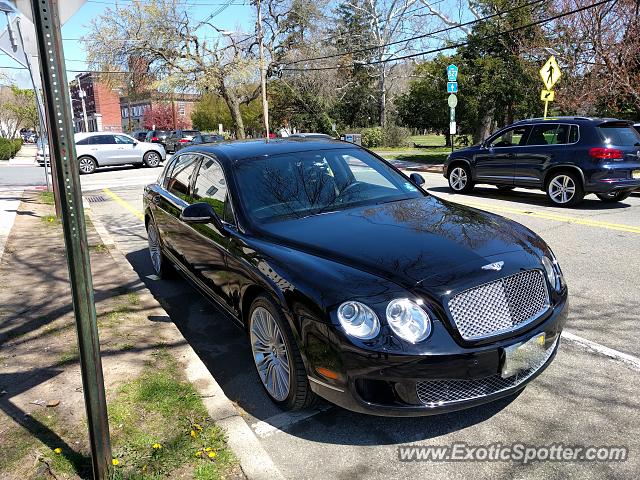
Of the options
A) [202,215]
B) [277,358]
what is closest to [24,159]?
[202,215]

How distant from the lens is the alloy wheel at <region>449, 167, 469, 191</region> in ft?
40.0

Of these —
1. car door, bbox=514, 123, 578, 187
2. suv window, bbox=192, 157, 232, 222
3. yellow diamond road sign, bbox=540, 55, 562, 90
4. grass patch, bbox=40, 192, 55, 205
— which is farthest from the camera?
yellow diamond road sign, bbox=540, 55, 562, 90

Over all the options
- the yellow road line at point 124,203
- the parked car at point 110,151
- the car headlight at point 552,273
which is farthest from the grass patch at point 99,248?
the parked car at point 110,151

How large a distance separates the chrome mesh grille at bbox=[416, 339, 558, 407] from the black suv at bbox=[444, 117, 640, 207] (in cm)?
812

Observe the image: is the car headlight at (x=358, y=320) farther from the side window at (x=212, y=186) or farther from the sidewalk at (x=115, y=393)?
the side window at (x=212, y=186)

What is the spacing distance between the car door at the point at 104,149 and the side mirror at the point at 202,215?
2053 centimetres

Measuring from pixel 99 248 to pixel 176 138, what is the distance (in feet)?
90.0

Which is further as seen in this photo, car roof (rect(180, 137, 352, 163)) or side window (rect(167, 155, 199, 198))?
side window (rect(167, 155, 199, 198))

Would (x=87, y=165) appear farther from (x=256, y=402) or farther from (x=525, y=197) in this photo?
(x=256, y=402)

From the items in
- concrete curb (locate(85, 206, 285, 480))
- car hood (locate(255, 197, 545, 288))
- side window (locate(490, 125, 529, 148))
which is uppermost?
side window (locate(490, 125, 529, 148))

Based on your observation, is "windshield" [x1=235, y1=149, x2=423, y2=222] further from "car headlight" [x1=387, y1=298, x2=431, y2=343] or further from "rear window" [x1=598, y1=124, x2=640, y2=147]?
"rear window" [x1=598, y1=124, x2=640, y2=147]

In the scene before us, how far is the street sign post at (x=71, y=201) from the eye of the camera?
6.49 feet

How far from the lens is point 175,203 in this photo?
514 cm

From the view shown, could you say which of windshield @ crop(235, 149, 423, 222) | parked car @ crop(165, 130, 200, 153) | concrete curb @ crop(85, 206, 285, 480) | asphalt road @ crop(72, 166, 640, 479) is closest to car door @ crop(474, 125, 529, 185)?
asphalt road @ crop(72, 166, 640, 479)
